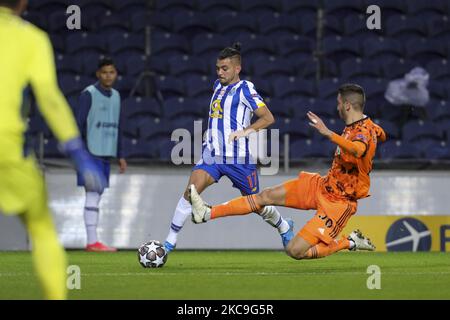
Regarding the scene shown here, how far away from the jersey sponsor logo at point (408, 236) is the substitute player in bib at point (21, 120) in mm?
8119

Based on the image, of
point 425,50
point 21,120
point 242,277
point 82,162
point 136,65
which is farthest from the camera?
point 425,50

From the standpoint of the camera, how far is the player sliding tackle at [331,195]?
905 centimetres

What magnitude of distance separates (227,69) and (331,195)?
173 cm

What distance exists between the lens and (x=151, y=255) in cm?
962

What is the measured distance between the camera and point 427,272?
941 centimetres

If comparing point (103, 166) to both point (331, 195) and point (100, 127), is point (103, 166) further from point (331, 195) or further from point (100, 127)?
point (331, 195)

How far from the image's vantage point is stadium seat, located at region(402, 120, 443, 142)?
49.8ft

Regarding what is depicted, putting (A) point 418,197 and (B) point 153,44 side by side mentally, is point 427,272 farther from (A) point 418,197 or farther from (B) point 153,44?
(B) point 153,44

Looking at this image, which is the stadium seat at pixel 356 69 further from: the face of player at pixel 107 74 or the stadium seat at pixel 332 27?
the face of player at pixel 107 74

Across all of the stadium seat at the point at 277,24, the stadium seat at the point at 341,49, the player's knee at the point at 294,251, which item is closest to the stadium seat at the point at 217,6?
the stadium seat at the point at 277,24

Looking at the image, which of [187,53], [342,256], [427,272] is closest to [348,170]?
[427,272]

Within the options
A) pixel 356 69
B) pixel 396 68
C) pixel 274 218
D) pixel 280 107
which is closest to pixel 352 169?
pixel 274 218
